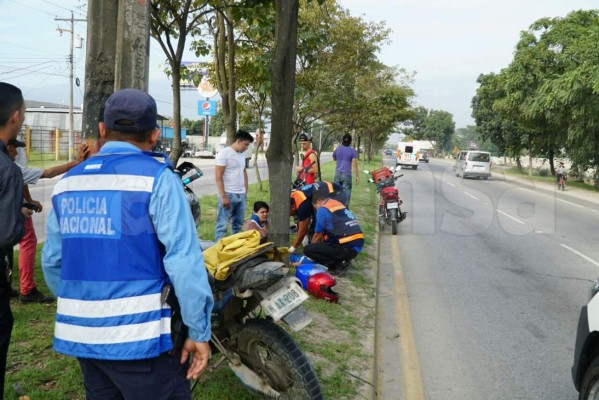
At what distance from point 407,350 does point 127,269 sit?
367 cm

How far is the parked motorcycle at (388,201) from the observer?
1131 centimetres

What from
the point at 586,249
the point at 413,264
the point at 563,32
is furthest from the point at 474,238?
the point at 563,32

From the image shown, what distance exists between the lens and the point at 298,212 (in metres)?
7.27

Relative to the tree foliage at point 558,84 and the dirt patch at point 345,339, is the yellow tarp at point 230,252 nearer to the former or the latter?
the dirt patch at point 345,339

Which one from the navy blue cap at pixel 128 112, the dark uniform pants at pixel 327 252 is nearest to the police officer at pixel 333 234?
the dark uniform pants at pixel 327 252

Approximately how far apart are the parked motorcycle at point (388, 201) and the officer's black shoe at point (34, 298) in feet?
24.9

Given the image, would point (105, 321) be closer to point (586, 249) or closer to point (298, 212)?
point (298, 212)

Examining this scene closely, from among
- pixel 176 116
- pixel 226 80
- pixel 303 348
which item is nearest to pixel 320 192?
pixel 176 116

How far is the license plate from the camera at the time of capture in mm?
3070

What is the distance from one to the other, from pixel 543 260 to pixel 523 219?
5568 mm

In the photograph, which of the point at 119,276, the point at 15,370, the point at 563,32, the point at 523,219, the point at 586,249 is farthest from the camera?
the point at 563,32

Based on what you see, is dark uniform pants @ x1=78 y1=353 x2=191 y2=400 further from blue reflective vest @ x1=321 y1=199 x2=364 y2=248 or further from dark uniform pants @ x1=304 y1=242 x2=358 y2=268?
blue reflective vest @ x1=321 y1=199 x2=364 y2=248

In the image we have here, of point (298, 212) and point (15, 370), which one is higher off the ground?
point (298, 212)

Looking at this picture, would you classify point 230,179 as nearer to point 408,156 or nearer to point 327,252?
point 327,252
